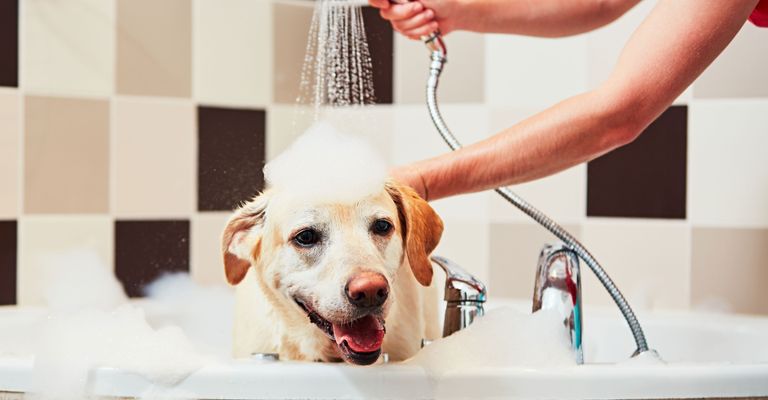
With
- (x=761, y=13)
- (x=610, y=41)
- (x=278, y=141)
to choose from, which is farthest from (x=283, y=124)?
(x=761, y=13)

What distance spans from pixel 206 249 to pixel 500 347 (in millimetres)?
1156

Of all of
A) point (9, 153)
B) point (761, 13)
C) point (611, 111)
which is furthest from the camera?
point (9, 153)

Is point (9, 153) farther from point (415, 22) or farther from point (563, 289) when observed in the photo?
point (563, 289)

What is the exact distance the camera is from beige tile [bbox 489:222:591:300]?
6.59ft

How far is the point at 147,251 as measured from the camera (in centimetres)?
191

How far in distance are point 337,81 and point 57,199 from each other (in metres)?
0.75

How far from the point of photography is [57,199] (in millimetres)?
1813

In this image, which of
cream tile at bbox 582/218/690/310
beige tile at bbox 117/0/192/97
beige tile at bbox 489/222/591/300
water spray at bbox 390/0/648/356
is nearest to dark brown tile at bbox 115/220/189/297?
beige tile at bbox 117/0/192/97

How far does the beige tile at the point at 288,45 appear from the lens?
2.06m

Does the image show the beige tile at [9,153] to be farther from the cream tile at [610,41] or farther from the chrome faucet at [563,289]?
the cream tile at [610,41]

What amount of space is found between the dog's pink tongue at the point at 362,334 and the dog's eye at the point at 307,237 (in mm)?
108

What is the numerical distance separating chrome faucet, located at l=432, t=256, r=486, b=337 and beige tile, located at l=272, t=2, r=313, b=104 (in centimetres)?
102

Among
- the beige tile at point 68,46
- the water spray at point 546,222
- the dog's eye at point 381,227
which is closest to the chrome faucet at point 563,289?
the water spray at point 546,222

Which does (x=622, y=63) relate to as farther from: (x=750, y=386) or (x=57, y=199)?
(x=57, y=199)
